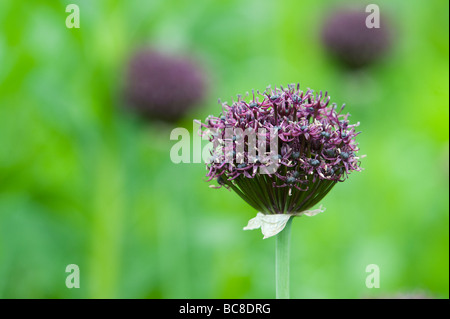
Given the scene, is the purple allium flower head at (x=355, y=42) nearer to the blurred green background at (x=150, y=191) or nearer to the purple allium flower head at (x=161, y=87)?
the blurred green background at (x=150, y=191)

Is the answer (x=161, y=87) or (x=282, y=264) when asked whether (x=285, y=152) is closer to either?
(x=282, y=264)

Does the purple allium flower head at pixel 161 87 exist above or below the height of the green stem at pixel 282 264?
above

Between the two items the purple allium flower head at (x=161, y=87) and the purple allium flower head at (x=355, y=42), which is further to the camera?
the purple allium flower head at (x=355, y=42)

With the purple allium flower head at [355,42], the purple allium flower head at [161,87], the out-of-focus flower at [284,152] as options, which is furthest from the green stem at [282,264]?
the purple allium flower head at [355,42]

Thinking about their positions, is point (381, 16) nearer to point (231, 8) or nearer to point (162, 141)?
point (231, 8)

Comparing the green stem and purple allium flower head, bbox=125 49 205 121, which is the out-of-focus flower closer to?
the green stem
